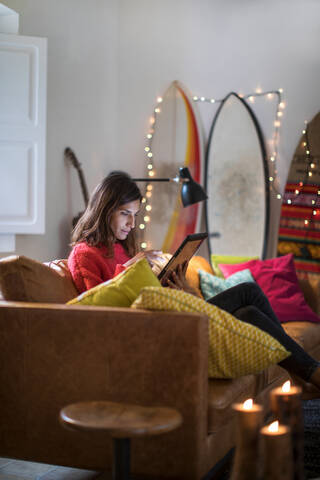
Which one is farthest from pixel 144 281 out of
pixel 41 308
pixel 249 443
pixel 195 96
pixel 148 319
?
pixel 195 96

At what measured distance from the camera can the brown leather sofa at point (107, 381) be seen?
178cm

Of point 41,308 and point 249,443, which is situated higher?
point 41,308

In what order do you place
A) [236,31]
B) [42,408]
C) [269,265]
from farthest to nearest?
[236,31] < [269,265] < [42,408]

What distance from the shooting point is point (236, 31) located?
15.0ft

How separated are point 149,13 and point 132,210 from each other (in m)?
2.62

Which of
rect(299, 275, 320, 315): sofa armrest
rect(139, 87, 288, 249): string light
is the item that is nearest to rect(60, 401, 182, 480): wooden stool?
rect(299, 275, 320, 315): sofa armrest

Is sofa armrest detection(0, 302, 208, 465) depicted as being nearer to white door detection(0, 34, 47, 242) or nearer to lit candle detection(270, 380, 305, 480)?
lit candle detection(270, 380, 305, 480)

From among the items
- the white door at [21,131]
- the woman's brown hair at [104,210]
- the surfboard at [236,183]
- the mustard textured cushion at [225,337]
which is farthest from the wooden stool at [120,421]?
the surfboard at [236,183]

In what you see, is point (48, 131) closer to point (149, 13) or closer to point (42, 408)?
point (149, 13)

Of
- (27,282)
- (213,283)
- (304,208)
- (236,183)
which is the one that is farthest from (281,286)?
→ (27,282)

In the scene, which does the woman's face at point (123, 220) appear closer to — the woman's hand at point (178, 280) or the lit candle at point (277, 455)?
the woman's hand at point (178, 280)

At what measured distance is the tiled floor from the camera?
6.81ft

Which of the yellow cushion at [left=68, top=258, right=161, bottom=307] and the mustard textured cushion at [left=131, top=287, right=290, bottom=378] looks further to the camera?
the yellow cushion at [left=68, top=258, right=161, bottom=307]

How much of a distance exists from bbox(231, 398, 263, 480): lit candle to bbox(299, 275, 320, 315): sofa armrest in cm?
239
